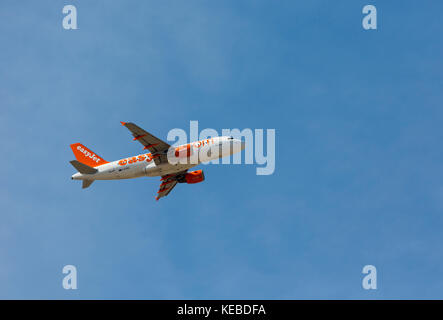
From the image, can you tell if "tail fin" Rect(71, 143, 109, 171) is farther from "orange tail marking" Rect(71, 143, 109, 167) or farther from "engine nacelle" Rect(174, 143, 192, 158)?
"engine nacelle" Rect(174, 143, 192, 158)

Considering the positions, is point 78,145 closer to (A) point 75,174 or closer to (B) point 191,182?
(A) point 75,174

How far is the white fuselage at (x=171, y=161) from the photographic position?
80.2 m

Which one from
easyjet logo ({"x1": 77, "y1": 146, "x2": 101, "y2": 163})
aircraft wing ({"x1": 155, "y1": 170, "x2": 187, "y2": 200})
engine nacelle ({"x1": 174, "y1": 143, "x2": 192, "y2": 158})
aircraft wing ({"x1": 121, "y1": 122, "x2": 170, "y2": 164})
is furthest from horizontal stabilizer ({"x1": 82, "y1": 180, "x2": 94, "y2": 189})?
engine nacelle ({"x1": 174, "y1": 143, "x2": 192, "y2": 158})

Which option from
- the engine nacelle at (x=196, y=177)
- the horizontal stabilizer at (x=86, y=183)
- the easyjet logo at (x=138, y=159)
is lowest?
the horizontal stabilizer at (x=86, y=183)

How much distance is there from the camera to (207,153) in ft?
262

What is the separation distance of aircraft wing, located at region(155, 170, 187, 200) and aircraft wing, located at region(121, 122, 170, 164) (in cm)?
899

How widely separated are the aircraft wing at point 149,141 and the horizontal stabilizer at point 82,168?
9.45 meters

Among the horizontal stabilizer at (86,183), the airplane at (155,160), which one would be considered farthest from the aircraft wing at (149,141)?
the horizontal stabilizer at (86,183)

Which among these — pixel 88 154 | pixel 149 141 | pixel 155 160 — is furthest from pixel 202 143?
pixel 88 154

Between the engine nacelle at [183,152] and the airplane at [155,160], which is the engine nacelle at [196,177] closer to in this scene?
the airplane at [155,160]

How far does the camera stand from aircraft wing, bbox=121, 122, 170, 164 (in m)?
77.0

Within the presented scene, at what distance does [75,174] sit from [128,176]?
8385 mm

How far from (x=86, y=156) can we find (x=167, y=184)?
13.8 m
